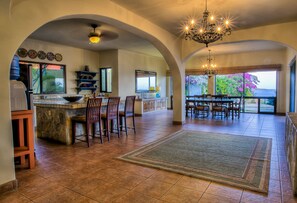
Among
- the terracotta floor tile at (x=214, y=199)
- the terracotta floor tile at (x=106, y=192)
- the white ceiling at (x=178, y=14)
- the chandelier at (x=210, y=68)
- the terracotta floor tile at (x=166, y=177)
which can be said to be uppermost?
the white ceiling at (x=178, y=14)

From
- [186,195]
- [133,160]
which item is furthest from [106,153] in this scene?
[186,195]

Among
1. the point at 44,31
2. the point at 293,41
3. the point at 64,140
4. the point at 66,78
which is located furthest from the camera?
the point at 66,78

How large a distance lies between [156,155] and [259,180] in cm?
162

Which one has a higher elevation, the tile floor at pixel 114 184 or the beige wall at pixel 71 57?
the beige wall at pixel 71 57

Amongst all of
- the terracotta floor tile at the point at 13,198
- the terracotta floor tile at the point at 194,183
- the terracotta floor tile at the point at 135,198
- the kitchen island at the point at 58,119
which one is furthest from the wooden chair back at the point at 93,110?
the terracotta floor tile at the point at 194,183

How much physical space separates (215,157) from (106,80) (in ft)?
21.1

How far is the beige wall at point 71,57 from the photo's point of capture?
6.64 meters

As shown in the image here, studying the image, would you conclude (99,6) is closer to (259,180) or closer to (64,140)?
(64,140)

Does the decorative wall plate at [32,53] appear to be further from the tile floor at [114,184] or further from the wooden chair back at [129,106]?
the tile floor at [114,184]

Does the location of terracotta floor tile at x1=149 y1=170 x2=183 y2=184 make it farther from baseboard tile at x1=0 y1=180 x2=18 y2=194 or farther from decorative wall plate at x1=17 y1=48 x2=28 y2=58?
decorative wall plate at x1=17 y1=48 x2=28 y2=58

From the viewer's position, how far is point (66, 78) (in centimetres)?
755

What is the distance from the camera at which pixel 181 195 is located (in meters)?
2.26

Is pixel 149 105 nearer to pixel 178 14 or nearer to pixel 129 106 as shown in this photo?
pixel 129 106

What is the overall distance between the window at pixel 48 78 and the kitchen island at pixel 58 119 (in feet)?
7.10
